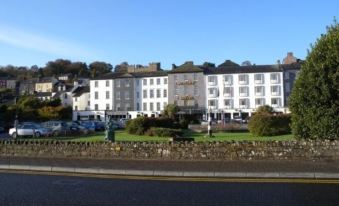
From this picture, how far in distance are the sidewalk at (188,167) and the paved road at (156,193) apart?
151 cm

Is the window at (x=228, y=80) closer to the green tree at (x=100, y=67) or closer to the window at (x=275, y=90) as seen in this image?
the window at (x=275, y=90)

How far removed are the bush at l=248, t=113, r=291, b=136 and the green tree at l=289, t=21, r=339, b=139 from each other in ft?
53.1

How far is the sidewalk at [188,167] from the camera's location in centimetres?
1456

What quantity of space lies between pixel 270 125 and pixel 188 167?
2032cm

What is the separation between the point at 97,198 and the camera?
1080cm

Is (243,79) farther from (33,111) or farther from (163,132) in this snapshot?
(163,132)

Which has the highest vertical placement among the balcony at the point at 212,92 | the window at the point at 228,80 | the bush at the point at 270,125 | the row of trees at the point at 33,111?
the window at the point at 228,80

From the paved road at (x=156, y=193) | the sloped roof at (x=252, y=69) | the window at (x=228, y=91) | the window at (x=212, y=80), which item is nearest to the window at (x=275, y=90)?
the sloped roof at (x=252, y=69)

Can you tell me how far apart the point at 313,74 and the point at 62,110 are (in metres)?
101

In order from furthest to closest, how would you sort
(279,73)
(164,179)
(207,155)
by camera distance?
1. (279,73)
2. (207,155)
3. (164,179)

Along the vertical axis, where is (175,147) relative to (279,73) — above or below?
below

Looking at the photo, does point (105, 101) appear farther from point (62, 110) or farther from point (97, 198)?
point (97, 198)

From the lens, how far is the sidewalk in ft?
47.8

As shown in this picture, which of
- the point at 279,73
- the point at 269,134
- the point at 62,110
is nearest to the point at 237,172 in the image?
the point at 269,134
